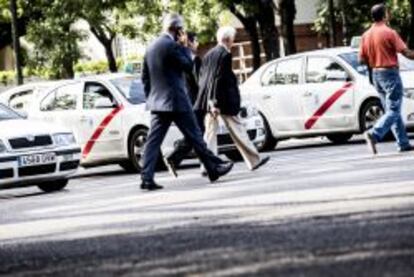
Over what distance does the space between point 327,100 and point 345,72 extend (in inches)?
20.8

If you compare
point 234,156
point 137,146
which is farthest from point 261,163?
point 234,156

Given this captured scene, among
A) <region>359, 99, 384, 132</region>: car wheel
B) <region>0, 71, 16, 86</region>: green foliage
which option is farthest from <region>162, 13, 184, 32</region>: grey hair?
<region>0, 71, 16, 86</region>: green foliage

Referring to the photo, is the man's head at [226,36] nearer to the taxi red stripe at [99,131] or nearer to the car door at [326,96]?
the taxi red stripe at [99,131]

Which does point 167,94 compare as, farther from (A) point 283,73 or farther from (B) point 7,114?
(A) point 283,73

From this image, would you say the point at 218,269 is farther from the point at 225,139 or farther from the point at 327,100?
the point at 327,100

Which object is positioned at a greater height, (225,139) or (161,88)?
(161,88)

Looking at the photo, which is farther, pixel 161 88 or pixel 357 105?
pixel 357 105

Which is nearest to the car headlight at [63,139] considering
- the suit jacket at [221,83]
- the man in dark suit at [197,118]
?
the man in dark suit at [197,118]

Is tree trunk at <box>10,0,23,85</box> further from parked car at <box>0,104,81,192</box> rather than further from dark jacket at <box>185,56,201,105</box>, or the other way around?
dark jacket at <box>185,56,201,105</box>

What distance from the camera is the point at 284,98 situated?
1989 centimetres

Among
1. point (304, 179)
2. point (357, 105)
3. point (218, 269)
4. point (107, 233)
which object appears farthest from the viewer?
point (357, 105)

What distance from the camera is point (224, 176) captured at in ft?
47.5

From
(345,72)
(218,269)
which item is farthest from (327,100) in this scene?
(218,269)

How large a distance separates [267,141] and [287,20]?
1382cm
